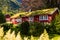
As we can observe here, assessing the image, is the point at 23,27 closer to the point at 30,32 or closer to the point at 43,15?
the point at 30,32

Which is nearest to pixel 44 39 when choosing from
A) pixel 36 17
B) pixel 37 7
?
pixel 36 17

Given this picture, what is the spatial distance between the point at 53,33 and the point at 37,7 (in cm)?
2686

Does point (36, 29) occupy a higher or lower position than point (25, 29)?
higher

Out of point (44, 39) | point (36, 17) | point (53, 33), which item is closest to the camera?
point (44, 39)

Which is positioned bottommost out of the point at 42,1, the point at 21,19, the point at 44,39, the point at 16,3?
the point at 16,3

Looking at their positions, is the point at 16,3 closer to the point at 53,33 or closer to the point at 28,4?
the point at 28,4

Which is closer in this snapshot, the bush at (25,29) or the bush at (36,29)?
the bush at (36,29)

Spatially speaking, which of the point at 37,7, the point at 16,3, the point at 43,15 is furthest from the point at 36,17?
the point at 16,3

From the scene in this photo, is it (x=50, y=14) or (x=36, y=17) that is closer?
(x=50, y=14)

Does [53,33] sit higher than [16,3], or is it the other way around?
[53,33]

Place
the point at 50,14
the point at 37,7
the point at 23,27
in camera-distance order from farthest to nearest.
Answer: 1. the point at 37,7
2. the point at 50,14
3. the point at 23,27

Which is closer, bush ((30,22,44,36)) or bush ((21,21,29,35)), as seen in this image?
bush ((30,22,44,36))

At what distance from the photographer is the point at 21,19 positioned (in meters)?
59.0

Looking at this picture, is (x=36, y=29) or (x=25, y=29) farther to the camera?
(x=25, y=29)
